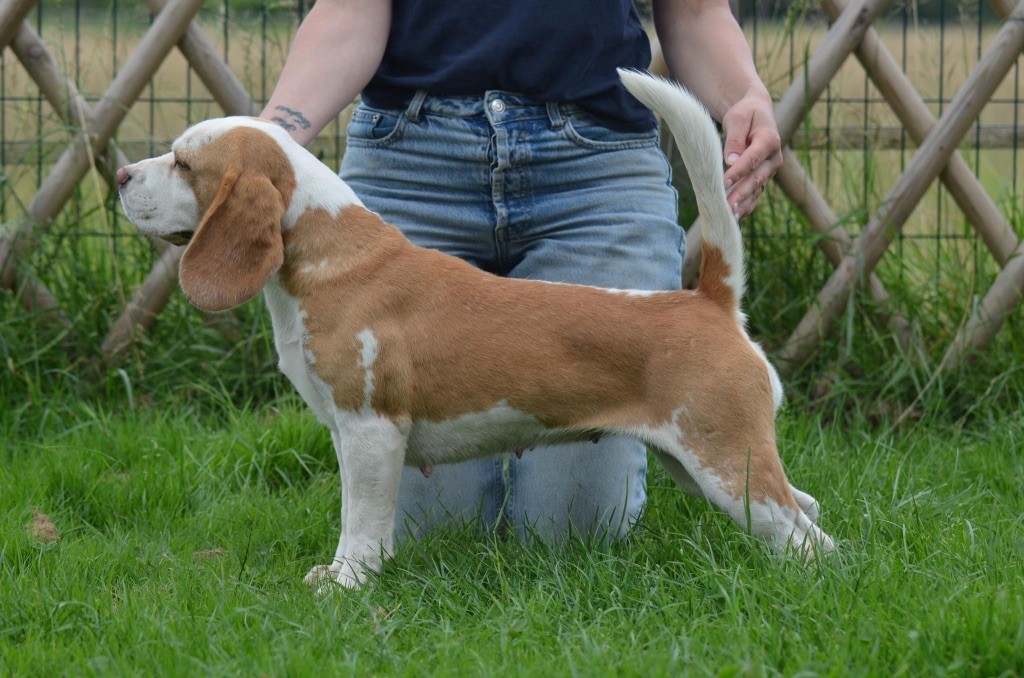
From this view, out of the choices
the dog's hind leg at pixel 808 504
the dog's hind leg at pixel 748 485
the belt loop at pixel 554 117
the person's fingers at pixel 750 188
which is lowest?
the dog's hind leg at pixel 808 504

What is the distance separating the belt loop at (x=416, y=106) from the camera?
3098mm

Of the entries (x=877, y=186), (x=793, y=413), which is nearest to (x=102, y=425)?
(x=793, y=413)

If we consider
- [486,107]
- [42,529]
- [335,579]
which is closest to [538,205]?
[486,107]

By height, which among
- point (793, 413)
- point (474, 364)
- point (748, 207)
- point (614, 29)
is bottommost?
point (793, 413)

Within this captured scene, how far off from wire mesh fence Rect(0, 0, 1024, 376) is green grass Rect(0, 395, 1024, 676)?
0.94m

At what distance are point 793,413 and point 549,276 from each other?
152 centimetres

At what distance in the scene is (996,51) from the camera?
426 centimetres

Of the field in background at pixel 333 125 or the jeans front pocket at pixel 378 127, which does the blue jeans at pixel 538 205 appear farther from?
the field in background at pixel 333 125

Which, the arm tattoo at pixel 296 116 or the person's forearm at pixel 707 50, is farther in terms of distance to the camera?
the person's forearm at pixel 707 50

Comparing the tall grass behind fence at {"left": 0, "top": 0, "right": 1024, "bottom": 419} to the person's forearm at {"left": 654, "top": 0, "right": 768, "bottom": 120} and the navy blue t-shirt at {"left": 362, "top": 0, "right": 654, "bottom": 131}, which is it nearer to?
the person's forearm at {"left": 654, "top": 0, "right": 768, "bottom": 120}

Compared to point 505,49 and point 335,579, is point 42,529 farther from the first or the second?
point 505,49

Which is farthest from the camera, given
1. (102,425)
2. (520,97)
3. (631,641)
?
(102,425)

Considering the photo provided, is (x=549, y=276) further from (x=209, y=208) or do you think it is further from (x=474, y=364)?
(x=209, y=208)

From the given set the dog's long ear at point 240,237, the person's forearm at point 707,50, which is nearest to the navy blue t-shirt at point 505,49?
the person's forearm at point 707,50
